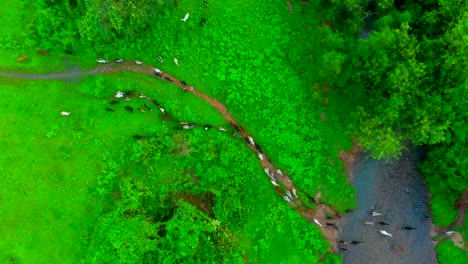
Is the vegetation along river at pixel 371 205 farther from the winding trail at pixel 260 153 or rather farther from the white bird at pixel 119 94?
the white bird at pixel 119 94

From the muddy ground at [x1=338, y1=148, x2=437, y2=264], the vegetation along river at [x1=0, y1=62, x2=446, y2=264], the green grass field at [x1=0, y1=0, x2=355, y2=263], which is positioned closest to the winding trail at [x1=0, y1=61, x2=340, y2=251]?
the vegetation along river at [x1=0, y1=62, x2=446, y2=264]

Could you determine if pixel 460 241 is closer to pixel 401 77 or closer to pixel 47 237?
pixel 401 77

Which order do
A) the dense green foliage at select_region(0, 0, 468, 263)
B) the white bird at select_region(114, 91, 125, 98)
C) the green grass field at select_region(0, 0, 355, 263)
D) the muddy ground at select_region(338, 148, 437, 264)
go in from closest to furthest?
the dense green foliage at select_region(0, 0, 468, 263) → the green grass field at select_region(0, 0, 355, 263) → the muddy ground at select_region(338, 148, 437, 264) → the white bird at select_region(114, 91, 125, 98)

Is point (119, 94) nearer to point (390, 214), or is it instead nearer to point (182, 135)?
→ point (182, 135)

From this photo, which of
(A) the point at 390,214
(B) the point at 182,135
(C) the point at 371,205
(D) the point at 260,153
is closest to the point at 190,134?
(B) the point at 182,135

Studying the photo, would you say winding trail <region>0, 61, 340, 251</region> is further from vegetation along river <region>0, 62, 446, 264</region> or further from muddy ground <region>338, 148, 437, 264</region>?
muddy ground <region>338, 148, 437, 264</region>

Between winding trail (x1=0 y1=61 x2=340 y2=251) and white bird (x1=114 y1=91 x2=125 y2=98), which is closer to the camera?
winding trail (x1=0 y1=61 x2=340 y2=251)
